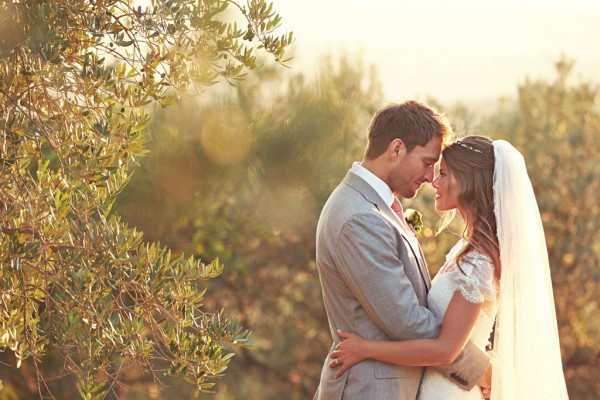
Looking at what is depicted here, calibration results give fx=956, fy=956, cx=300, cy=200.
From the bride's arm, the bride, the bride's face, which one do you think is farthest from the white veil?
the bride's arm

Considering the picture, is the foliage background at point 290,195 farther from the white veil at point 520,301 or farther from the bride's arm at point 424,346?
the bride's arm at point 424,346

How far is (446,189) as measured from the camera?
3.77 metres

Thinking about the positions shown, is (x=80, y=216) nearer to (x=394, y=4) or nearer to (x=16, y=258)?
(x=16, y=258)

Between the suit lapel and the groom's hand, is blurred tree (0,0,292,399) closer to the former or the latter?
the suit lapel

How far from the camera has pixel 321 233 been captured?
3539 mm

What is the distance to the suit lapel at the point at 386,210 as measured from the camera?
3.48 meters

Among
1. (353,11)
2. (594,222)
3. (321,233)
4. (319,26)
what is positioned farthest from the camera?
(353,11)

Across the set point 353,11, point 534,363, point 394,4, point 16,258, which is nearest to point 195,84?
point 16,258

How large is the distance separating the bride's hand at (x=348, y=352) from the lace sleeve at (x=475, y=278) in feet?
1.39

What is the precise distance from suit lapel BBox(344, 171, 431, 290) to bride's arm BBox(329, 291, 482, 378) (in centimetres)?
18

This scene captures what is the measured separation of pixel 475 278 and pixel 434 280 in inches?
7.7

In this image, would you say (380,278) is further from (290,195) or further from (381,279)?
(290,195)

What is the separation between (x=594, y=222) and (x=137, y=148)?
36.0ft

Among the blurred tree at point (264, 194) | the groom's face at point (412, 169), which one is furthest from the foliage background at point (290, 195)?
the groom's face at point (412, 169)
